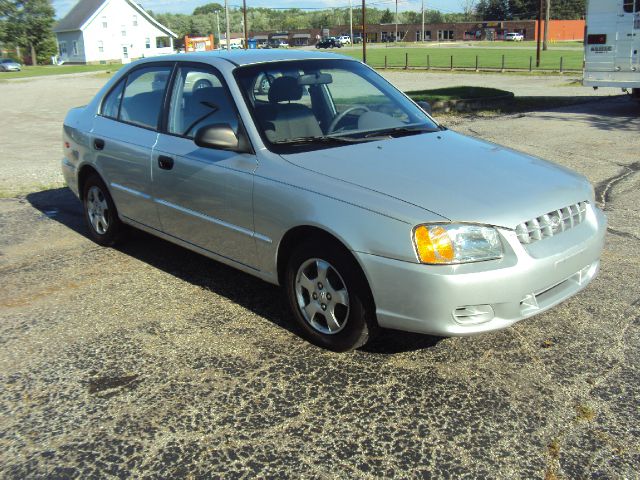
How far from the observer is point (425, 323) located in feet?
11.0

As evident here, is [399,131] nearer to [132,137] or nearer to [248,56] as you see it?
[248,56]

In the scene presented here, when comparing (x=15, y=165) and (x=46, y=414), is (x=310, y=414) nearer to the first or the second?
(x=46, y=414)

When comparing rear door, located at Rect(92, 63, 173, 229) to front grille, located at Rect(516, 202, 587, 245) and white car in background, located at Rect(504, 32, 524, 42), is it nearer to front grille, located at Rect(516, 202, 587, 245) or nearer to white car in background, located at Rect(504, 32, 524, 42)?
front grille, located at Rect(516, 202, 587, 245)

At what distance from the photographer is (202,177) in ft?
14.5

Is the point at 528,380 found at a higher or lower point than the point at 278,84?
lower

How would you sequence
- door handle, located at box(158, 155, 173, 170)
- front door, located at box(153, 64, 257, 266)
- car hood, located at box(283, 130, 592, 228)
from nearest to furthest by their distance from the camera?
car hood, located at box(283, 130, 592, 228)
front door, located at box(153, 64, 257, 266)
door handle, located at box(158, 155, 173, 170)

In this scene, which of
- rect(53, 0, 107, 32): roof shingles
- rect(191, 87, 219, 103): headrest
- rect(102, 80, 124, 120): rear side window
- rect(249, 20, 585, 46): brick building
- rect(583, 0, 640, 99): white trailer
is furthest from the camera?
rect(249, 20, 585, 46): brick building

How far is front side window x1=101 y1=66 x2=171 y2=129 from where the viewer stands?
507cm

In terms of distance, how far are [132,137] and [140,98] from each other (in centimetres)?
39

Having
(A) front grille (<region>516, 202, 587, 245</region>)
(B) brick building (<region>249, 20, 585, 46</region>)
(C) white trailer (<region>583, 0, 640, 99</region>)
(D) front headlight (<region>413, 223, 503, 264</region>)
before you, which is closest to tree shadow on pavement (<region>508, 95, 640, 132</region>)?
(C) white trailer (<region>583, 0, 640, 99</region>)

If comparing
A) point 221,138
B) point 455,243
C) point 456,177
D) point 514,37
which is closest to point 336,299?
point 455,243

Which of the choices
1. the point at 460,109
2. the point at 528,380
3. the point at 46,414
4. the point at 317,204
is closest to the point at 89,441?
the point at 46,414

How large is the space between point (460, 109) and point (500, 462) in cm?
1436

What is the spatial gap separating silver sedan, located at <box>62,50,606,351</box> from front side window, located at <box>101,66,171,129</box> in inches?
0.7
